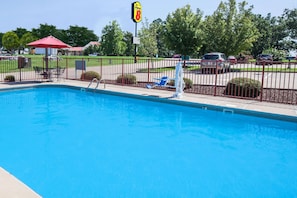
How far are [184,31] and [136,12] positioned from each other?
901 centimetres

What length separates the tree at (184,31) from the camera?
1133 inches

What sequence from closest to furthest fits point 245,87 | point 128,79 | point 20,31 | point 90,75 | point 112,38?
1. point 245,87
2. point 128,79
3. point 90,75
4. point 112,38
5. point 20,31

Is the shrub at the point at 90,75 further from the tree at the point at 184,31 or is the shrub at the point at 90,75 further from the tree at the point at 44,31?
the tree at the point at 44,31

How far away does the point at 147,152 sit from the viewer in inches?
249

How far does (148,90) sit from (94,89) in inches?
108

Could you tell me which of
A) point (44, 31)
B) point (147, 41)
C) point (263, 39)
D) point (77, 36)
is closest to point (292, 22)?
point (263, 39)

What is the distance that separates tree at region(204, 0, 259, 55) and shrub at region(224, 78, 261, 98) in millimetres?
15095

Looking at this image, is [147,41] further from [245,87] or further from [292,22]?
[292,22]

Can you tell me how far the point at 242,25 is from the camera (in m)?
25.1

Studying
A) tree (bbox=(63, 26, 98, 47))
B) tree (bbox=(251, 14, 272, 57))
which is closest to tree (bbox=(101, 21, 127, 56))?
tree (bbox=(251, 14, 272, 57))

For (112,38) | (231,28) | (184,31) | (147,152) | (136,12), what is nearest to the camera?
(147,152)

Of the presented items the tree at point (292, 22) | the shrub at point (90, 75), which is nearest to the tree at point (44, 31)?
the tree at point (292, 22)

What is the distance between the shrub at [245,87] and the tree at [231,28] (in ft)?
49.5

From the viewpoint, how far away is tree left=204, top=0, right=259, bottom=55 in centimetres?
2518
